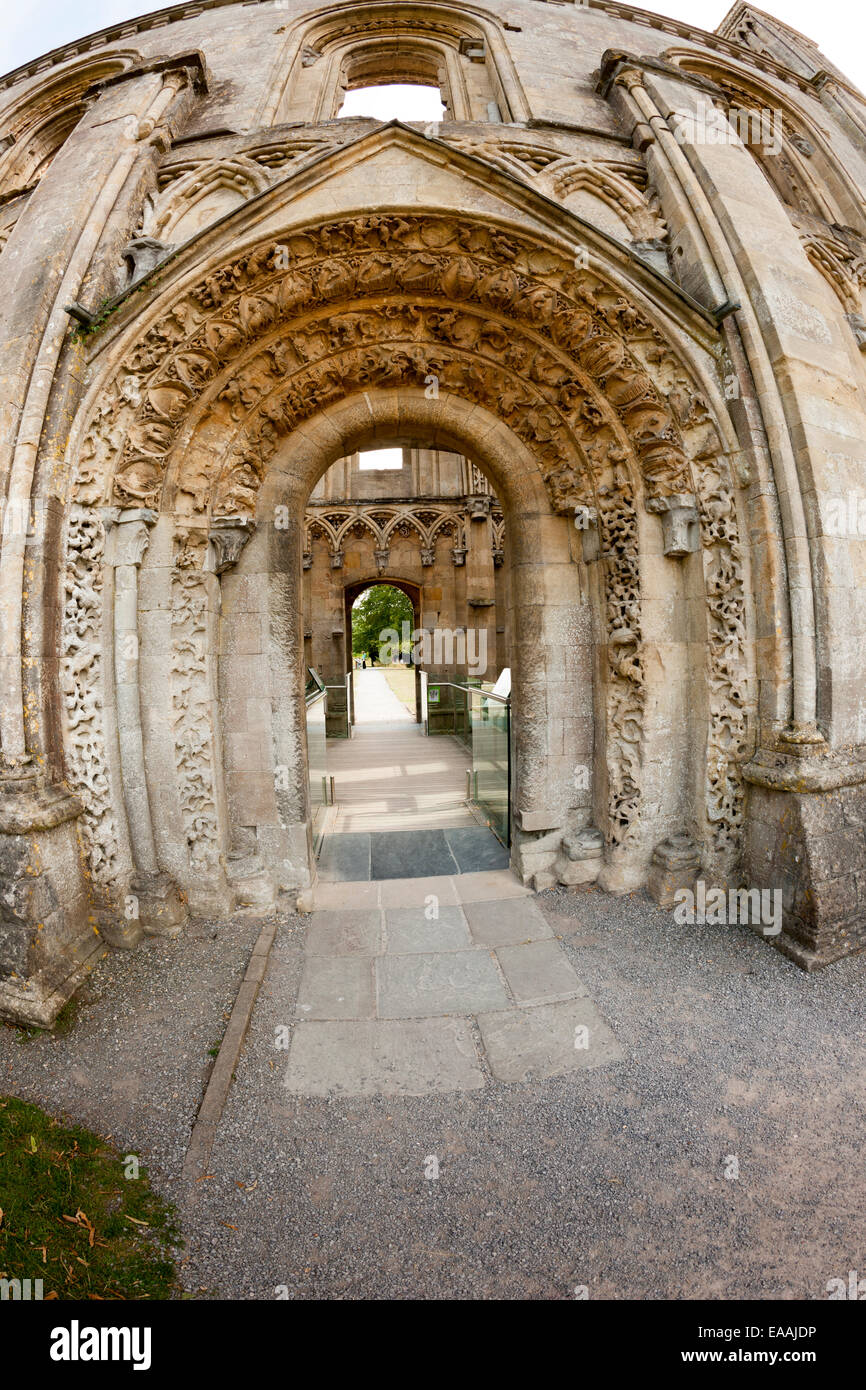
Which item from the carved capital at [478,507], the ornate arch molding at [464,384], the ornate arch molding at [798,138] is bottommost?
the ornate arch molding at [464,384]

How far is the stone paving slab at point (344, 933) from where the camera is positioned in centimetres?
382

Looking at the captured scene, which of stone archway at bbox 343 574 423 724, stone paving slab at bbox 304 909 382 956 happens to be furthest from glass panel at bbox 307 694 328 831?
stone archway at bbox 343 574 423 724

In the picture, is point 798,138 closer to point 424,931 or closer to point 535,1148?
point 424,931

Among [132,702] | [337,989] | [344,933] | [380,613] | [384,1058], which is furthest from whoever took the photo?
[380,613]

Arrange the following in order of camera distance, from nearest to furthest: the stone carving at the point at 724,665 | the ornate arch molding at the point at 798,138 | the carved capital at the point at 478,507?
the stone carving at the point at 724,665
the ornate arch molding at the point at 798,138
the carved capital at the point at 478,507

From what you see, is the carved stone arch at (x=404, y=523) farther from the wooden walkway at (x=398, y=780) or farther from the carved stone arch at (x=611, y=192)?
the carved stone arch at (x=611, y=192)

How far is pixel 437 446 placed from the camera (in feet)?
16.8

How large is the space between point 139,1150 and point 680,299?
6.10m

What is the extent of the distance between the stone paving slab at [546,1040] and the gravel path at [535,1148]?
0.08 m

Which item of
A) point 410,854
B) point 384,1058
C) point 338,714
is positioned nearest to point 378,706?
point 338,714

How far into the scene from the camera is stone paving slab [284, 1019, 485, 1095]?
2664 mm

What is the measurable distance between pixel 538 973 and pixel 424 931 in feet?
3.02

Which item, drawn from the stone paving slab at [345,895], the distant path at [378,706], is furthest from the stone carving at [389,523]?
the stone paving slab at [345,895]
